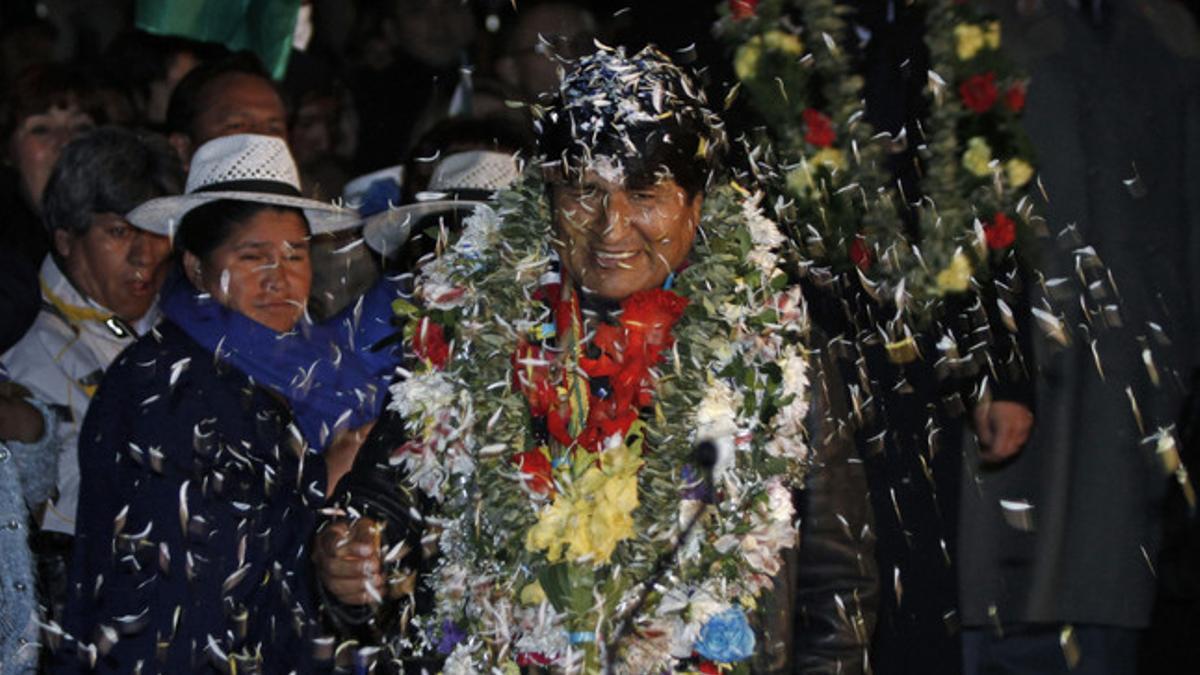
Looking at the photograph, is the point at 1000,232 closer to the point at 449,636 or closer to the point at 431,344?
the point at 431,344

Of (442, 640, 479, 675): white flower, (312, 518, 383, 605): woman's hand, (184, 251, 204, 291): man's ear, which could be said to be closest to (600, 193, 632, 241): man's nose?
(312, 518, 383, 605): woman's hand

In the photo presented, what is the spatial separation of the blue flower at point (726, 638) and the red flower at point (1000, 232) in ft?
8.69

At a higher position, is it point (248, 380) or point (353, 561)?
point (248, 380)

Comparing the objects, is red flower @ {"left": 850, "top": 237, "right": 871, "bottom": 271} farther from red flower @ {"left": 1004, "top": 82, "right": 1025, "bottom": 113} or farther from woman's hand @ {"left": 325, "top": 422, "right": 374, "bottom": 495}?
woman's hand @ {"left": 325, "top": 422, "right": 374, "bottom": 495}

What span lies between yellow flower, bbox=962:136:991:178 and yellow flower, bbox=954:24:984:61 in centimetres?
27

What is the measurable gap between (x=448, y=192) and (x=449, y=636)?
2.38 meters

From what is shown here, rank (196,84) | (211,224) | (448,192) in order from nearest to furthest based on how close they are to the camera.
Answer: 1. (211,224)
2. (448,192)
3. (196,84)

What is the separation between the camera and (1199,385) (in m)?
6.82

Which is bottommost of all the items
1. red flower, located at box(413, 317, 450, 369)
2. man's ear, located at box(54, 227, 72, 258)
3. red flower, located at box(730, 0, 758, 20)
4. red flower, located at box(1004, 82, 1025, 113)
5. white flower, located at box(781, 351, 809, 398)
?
white flower, located at box(781, 351, 809, 398)

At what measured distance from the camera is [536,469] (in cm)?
450

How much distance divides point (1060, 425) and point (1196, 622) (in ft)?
5.14

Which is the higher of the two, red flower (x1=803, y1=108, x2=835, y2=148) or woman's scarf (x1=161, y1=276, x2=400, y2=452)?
red flower (x1=803, y1=108, x2=835, y2=148)

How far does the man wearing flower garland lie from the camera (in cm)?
438

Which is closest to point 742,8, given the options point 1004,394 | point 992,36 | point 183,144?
point 992,36
